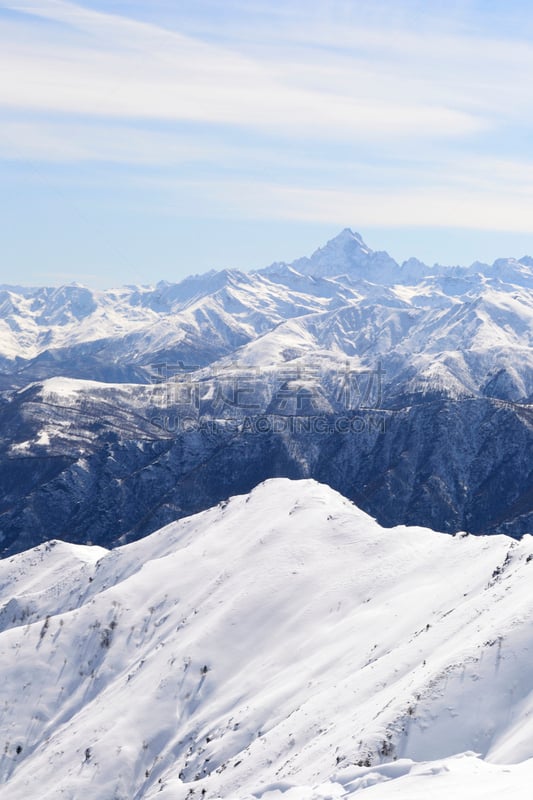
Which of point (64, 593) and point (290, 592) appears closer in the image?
point (290, 592)

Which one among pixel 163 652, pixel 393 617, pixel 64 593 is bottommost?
pixel 64 593

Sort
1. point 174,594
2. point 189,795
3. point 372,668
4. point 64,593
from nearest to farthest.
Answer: point 189,795
point 372,668
point 174,594
point 64,593

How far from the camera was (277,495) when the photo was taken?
167000mm

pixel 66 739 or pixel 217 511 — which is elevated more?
pixel 217 511

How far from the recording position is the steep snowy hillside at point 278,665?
195 ft

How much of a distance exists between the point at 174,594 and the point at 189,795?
193 ft

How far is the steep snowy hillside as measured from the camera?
59531 mm

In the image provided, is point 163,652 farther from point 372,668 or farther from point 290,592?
point 372,668

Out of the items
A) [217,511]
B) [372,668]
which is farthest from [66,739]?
[217,511]

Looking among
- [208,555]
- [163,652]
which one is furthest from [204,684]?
[208,555]

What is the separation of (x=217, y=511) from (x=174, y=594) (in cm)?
3965

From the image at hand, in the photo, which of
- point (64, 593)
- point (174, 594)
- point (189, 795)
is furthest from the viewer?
point (64, 593)

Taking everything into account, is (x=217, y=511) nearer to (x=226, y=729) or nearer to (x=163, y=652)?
(x=163, y=652)

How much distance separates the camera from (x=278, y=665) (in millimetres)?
102625
